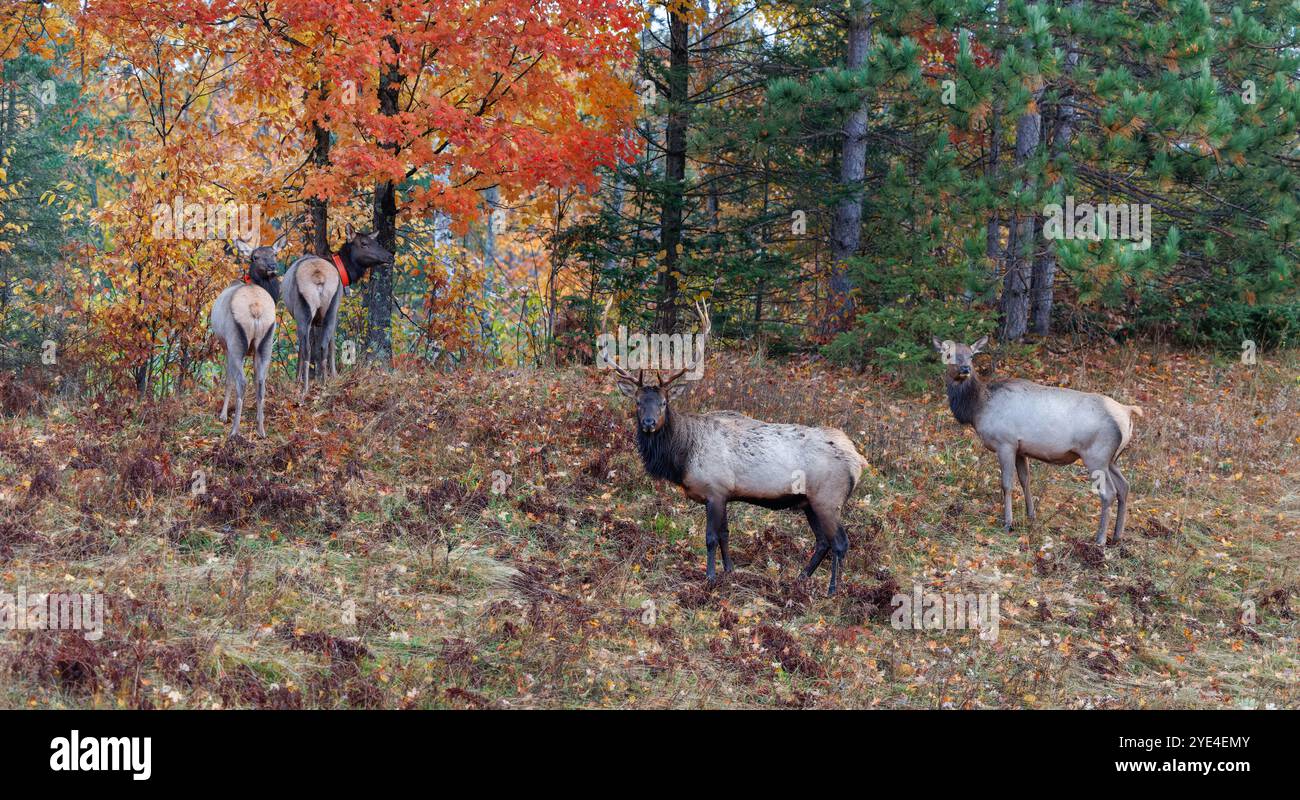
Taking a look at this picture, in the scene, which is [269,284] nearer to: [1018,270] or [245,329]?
[245,329]

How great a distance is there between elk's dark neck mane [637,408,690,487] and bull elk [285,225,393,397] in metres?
4.94

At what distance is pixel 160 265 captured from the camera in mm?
13477

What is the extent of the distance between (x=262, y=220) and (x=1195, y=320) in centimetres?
1442

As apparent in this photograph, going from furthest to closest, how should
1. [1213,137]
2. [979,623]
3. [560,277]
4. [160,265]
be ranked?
[560,277] → [160,265] → [1213,137] → [979,623]

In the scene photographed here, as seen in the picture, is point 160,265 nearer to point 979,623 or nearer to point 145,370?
point 145,370

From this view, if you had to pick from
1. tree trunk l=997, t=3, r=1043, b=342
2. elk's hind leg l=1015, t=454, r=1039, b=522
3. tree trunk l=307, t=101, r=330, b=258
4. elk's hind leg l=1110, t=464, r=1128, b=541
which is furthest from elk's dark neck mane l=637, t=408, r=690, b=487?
tree trunk l=997, t=3, r=1043, b=342

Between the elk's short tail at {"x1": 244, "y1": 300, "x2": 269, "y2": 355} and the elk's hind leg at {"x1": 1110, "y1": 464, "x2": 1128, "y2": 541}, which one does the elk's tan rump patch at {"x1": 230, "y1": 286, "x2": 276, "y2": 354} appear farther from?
the elk's hind leg at {"x1": 1110, "y1": 464, "x2": 1128, "y2": 541}

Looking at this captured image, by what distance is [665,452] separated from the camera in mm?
9914

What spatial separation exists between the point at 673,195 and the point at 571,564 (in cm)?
854

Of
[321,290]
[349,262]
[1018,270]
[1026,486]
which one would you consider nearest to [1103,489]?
[1026,486]

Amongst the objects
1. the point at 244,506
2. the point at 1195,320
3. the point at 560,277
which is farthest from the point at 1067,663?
the point at 560,277

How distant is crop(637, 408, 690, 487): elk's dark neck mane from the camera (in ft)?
32.5

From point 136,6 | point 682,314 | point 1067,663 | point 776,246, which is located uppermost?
point 136,6

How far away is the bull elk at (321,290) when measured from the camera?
1361cm
